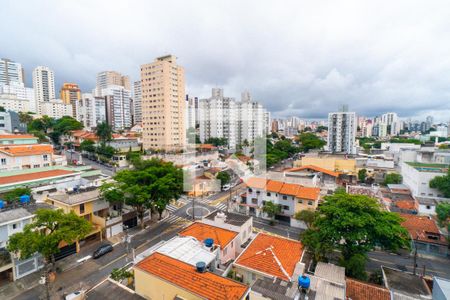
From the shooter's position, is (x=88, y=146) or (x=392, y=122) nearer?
(x=88, y=146)

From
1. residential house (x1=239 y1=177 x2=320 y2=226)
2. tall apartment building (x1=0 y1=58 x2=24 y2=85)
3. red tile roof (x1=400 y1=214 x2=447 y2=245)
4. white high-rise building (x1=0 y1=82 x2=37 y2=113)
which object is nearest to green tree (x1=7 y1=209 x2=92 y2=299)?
residential house (x1=239 y1=177 x2=320 y2=226)

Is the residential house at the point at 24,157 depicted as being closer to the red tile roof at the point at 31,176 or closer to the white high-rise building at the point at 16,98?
the red tile roof at the point at 31,176

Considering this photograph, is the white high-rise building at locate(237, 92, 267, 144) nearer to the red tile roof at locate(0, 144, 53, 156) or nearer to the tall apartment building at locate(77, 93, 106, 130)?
the tall apartment building at locate(77, 93, 106, 130)

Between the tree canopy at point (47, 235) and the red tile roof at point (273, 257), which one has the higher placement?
the tree canopy at point (47, 235)

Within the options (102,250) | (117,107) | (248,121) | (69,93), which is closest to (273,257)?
(102,250)

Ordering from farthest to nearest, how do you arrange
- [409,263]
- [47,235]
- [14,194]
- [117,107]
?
1. [117,107]
2. [14,194]
3. [409,263]
4. [47,235]

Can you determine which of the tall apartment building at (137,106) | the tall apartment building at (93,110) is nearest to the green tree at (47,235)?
the tall apartment building at (93,110)

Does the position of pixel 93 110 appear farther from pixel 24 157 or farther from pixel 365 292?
pixel 365 292
